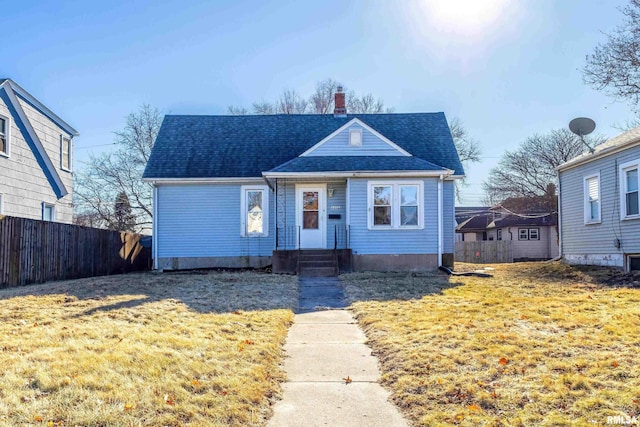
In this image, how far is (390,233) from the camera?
15000 millimetres

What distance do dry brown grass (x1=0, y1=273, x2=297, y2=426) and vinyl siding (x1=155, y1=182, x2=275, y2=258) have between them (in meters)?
7.15

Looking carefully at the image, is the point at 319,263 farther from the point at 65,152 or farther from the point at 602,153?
the point at 65,152

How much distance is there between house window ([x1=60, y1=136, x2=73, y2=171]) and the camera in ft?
58.9

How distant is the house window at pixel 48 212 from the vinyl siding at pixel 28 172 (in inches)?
4.9

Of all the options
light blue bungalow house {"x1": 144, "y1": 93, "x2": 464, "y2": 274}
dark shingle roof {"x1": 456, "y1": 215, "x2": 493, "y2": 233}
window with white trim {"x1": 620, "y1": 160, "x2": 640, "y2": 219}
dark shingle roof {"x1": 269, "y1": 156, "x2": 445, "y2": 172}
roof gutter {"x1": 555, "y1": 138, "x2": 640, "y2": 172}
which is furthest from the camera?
dark shingle roof {"x1": 456, "y1": 215, "x2": 493, "y2": 233}

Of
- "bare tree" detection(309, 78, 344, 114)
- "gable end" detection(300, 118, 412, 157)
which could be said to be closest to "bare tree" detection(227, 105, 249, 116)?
"bare tree" detection(309, 78, 344, 114)

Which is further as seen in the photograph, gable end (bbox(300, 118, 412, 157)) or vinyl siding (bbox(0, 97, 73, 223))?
gable end (bbox(300, 118, 412, 157))

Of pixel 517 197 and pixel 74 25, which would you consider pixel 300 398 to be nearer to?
pixel 74 25

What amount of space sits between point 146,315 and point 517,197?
108ft

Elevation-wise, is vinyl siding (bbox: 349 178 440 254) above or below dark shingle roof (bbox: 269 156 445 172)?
below

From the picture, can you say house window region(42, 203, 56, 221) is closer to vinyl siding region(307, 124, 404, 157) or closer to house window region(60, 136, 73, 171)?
house window region(60, 136, 73, 171)

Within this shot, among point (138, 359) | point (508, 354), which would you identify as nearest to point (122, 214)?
point (138, 359)

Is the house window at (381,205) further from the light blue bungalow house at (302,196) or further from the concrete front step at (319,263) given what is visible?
the concrete front step at (319,263)

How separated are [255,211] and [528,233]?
27241 millimetres
